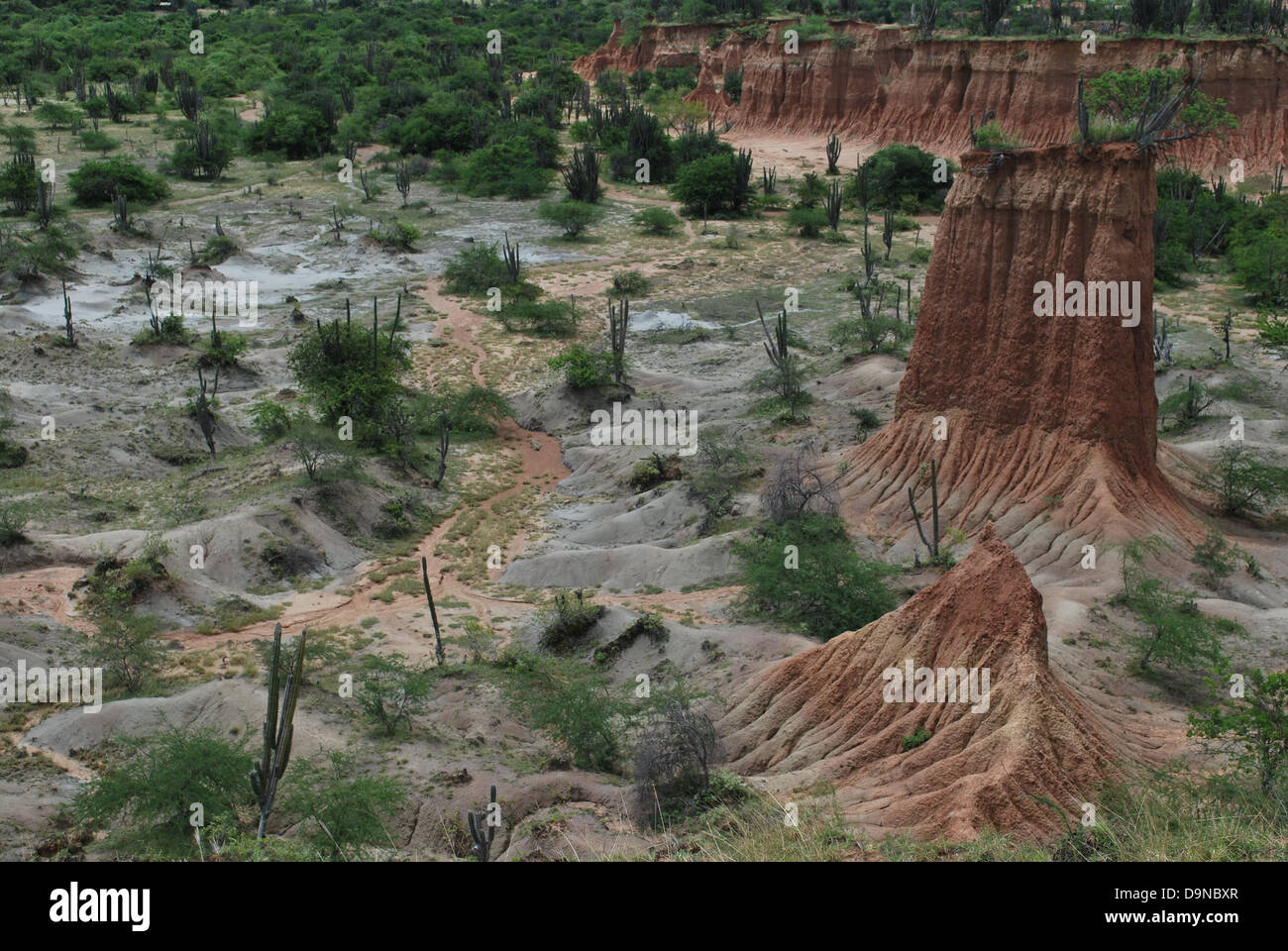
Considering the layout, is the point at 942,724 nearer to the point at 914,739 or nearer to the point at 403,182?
the point at 914,739

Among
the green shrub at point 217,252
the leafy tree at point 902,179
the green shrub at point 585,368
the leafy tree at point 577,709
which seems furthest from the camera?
the leafy tree at point 902,179

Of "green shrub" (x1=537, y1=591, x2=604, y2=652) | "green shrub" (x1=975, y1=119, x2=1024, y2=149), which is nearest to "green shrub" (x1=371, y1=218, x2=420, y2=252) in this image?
"green shrub" (x1=975, y1=119, x2=1024, y2=149)

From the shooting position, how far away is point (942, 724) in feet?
39.2

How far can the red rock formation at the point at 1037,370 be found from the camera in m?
18.4

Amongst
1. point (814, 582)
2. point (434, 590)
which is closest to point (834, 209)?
point (434, 590)

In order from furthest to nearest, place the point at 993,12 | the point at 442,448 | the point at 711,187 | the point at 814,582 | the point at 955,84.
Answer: the point at 993,12 < the point at 955,84 < the point at 711,187 < the point at 442,448 < the point at 814,582

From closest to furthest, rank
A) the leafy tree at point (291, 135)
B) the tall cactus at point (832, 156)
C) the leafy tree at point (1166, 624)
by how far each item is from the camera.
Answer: the leafy tree at point (1166, 624) → the tall cactus at point (832, 156) → the leafy tree at point (291, 135)

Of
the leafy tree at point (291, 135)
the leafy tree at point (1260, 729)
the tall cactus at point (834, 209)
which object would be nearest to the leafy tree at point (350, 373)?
the leafy tree at point (1260, 729)

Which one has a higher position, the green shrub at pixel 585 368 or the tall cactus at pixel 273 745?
the tall cactus at pixel 273 745

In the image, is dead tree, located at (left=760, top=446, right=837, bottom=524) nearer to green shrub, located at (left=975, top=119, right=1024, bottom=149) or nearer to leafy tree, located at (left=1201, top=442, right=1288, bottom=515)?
green shrub, located at (left=975, top=119, right=1024, bottom=149)

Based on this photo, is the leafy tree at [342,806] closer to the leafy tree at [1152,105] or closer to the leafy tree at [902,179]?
the leafy tree at [1152,105]

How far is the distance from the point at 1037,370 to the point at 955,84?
41803 millimetres

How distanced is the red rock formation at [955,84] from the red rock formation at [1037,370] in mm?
27633

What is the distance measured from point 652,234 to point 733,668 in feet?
115
